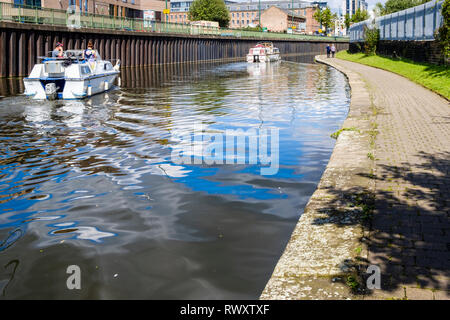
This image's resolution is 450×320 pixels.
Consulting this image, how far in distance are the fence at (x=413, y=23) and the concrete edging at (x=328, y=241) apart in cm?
2428

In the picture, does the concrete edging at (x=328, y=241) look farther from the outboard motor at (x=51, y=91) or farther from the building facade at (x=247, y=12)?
the building facade at (x=247, y=12)

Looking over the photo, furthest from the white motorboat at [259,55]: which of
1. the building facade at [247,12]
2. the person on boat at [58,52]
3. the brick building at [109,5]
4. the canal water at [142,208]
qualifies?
the building facade at [247,12]

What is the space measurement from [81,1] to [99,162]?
5062 centimetres

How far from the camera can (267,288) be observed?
4.31 metres

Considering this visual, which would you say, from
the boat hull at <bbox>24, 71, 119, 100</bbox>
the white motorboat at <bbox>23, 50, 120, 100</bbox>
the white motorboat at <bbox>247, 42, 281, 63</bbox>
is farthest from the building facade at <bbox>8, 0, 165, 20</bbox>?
the boat hull at <bbox>24, 71, 119, 100</bbox>

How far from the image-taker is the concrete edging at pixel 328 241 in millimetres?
4231

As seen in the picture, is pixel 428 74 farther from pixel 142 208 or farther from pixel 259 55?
pixel 259 55

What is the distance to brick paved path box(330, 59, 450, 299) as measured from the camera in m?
4.16

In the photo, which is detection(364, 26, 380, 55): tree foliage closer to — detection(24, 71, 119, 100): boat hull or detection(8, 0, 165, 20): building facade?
detection(8, 0, 165, 20): building facade

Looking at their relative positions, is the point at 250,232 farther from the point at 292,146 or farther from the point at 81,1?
the point at 81,1

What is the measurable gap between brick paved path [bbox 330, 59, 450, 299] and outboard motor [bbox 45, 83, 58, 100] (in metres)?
13.4
